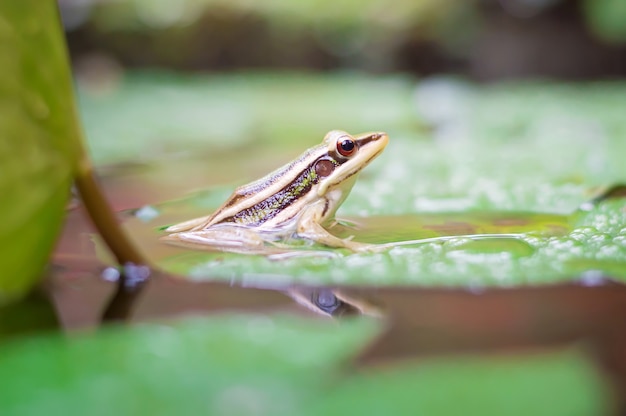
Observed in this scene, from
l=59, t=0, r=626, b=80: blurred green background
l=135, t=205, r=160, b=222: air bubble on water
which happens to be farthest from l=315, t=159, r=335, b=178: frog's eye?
l=59, t=0, r=626, b=80: blurred green background

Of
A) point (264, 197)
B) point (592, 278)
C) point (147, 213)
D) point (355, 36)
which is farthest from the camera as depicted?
point (355, 36)

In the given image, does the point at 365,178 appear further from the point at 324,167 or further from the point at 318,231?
the point at 318,231

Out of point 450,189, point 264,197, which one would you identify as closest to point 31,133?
point 264,197

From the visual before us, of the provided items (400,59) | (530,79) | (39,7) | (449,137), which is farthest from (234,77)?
(39,7)

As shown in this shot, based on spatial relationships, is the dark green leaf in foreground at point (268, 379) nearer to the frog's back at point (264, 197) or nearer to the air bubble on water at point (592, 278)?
the air bubble on water at point (592, 278)

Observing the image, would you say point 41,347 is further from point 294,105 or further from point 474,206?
point 294,105

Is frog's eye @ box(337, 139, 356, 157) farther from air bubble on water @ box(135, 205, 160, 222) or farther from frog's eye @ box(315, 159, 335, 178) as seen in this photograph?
air bubble on water @ box(135, 205, 160, 222)
